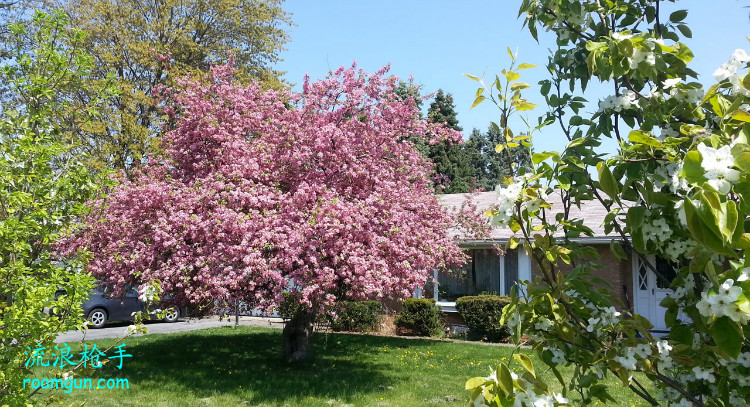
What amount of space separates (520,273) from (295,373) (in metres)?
8.73

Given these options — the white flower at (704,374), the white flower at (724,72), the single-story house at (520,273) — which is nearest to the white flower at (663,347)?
the white flower at (704,374)

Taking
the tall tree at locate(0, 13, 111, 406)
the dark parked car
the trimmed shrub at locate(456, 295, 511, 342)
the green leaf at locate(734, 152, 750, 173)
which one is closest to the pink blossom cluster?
the tall tree at locate(0, 13, 111, 406)

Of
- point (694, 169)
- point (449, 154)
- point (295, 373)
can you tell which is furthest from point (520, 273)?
point (449, 154)

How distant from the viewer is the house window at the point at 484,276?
17562 mm

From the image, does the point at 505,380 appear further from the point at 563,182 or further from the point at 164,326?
the point at 164,326

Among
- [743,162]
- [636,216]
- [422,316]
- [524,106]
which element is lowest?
[422,316]

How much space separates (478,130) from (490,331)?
35.4 metres

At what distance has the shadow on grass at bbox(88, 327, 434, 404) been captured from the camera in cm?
910

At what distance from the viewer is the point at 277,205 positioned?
378 inches

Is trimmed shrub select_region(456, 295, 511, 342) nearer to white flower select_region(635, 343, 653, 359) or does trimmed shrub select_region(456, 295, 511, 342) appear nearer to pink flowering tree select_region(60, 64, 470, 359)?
pink flowering tree select_region(60, 64, 470, 359)

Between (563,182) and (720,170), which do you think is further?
(563,182)

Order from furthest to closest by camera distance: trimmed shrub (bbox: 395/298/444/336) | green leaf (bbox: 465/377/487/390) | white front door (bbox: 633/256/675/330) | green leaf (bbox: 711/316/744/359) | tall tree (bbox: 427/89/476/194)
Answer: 1. tall tree (bbox: 427/89/476/194)
2. trimmed shrub (bbox: 395/298/444/336)
3. white front door (bbox: 633/256/675/330)
4. green leaf (bbox: 465/377/487/390)
5. green leaf (bbox: 711/316/744/359)

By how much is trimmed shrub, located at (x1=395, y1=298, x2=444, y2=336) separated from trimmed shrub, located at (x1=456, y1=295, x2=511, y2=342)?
90cm

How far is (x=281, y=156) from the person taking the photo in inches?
394
